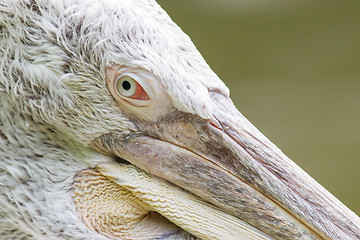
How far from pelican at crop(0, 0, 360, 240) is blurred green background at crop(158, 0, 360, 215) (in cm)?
395

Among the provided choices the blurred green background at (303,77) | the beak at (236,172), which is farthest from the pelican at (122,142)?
the blurred green background at (303,77)

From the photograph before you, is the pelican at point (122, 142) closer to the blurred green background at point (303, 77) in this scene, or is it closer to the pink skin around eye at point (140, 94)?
the pink skin around eye at point (140, 94)

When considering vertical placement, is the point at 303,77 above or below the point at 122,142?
above

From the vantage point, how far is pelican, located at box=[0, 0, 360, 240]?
2.36m

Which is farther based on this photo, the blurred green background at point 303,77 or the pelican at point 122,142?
the blurred green background at point 303,77

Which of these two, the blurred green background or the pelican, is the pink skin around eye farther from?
the blurred green background

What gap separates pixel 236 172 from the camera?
94.3 inches

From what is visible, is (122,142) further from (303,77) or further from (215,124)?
(303,77)

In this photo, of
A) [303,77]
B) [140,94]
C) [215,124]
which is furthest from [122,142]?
[303,77]

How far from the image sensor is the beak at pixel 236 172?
93.1 inches

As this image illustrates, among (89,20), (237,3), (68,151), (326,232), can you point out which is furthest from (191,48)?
(237,3)

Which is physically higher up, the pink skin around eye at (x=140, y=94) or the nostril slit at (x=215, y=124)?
the nostril slit at (x=215, y=124)

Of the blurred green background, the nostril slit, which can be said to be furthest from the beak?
the blurred green background

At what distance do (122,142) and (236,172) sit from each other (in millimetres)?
416
